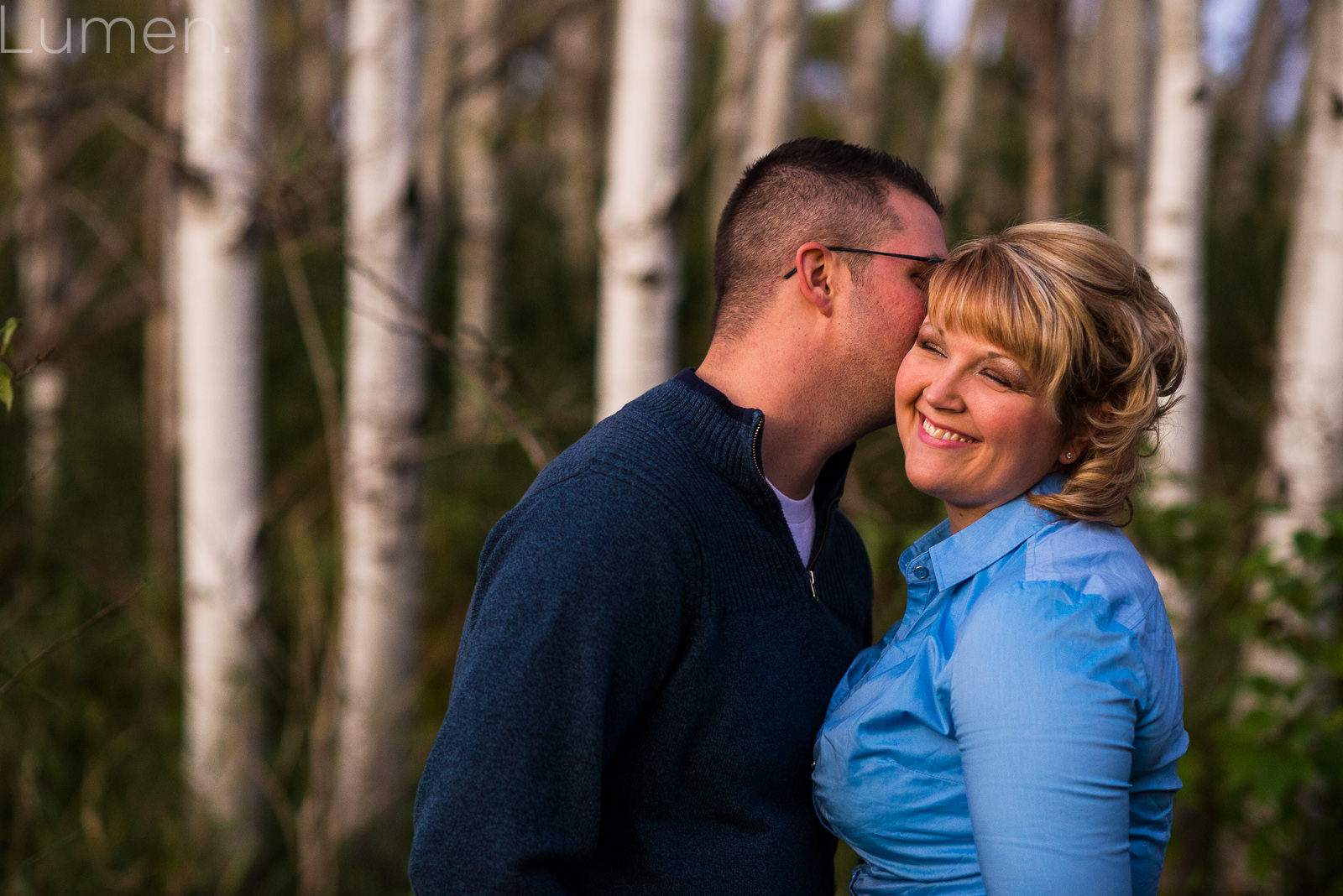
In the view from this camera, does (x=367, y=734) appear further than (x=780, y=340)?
Yes

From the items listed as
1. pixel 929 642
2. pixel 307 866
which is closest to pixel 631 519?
pixel 929 642

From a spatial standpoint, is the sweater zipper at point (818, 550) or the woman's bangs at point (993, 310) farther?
the sweater zipper at point (818, 550)

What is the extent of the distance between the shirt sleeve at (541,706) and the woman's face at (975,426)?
0.54m

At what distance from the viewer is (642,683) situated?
4.91ft

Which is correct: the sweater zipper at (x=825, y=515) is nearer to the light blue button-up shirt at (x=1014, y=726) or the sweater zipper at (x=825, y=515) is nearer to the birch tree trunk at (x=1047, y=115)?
the light blue button-up shirt at (x=1014, y=726)

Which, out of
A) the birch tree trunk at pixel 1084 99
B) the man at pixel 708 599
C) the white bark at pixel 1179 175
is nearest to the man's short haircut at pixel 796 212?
the man at pixel 708 599

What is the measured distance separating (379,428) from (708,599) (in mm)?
2246

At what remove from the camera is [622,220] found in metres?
2.88

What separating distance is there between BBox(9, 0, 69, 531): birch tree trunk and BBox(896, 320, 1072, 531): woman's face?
4.15 metres

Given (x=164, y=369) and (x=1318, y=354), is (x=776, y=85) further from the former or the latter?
(x=164, y=369)

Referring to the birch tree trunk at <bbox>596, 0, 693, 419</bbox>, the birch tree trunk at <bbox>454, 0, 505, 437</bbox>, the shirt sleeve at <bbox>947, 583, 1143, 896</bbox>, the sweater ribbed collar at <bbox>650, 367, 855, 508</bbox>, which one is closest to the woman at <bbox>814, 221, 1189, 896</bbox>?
the shirt sleeve at <bbox>947, 583, 1143, 896</bbox>

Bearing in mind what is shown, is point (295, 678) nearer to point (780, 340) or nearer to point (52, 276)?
point (780, 340)

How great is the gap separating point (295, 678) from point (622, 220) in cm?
191

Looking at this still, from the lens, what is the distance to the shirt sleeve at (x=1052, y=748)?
1.32 meters
